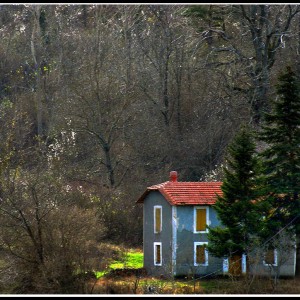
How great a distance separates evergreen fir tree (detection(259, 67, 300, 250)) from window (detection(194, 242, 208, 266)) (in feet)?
9.85

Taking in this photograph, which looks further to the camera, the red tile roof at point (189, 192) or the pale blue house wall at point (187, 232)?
the red tile roof at point (189, 192)

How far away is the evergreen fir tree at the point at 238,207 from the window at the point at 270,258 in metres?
1.17

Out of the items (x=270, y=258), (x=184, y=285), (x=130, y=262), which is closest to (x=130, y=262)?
(x=130, y=262)

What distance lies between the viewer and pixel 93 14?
58781 millimetres

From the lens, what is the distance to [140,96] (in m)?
50.7

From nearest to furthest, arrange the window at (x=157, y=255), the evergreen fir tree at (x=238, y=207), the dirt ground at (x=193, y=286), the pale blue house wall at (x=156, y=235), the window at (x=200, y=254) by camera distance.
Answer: the dirt ground at (x=193, y=286) < the evergreen fir tree at (x=238, y=207) < the window at (x=200, y=254) < the pale blue house wall at (x=156, y=235) < the window at (x=157, y=255)

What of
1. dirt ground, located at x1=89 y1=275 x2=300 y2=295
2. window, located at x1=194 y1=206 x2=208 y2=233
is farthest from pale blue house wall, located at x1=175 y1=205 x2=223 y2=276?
dirt ground, located at x1=89 y1=275 x2=300 y2=295

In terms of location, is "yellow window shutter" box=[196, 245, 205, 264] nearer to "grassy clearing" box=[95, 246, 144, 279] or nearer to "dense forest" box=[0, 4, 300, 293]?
"grassy clearing" box=[95, 246, 144, 279]

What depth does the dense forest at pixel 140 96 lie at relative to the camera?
4516 cm

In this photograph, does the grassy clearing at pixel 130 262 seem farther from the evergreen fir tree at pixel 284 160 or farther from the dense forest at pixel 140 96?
the evergreen fir tree at pixel 284 160

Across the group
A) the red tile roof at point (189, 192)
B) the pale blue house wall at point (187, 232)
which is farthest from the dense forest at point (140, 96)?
the pale blue house wall at point (187, 232)

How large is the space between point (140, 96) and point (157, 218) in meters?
16.8

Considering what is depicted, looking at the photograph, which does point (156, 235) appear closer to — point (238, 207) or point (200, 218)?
point (200, 218)

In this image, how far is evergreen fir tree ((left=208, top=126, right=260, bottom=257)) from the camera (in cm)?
3050
